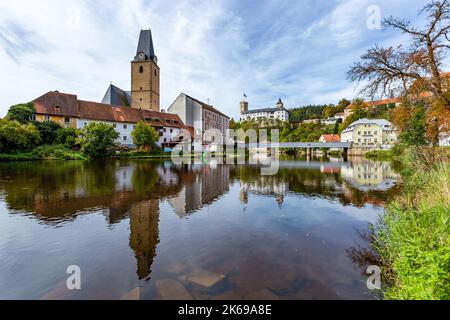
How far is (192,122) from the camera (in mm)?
64938

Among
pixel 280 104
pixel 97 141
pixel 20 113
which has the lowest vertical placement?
pixel 97 141

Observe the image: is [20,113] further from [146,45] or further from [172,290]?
[172,290]

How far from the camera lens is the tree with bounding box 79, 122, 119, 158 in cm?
3606

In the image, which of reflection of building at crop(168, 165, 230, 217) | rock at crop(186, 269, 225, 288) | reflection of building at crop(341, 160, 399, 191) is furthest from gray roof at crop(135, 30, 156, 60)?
rock at crop(186, 269, 225, 288)

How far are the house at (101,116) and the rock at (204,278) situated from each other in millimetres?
43450

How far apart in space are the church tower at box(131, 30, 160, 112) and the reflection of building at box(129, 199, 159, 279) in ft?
176

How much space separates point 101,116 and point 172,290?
49435 mm

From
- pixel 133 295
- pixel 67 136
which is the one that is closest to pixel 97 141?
pixel 67 136

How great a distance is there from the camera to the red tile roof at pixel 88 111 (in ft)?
136

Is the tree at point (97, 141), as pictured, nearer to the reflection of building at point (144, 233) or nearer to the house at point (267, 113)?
the reflection of building at point (144, 233)

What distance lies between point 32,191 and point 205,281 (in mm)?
12367

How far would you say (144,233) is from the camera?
7035 millimetres

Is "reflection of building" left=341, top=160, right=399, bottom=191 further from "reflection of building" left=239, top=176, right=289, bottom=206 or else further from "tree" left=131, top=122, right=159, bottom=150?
"tree" left=131, top=122, right=159, bottom=150

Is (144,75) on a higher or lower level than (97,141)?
higher
